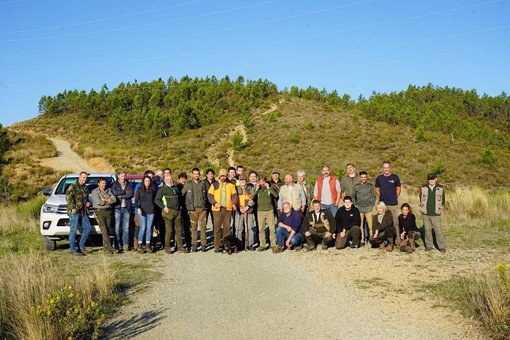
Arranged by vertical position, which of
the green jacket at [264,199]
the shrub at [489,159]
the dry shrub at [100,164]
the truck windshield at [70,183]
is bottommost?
the green jacket at [264,199]

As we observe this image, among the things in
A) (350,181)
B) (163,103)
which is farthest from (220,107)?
(350,181)

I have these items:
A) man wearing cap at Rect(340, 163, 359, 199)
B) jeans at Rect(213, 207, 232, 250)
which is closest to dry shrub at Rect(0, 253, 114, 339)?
jeans at Rect(213, 207, 232, 250)

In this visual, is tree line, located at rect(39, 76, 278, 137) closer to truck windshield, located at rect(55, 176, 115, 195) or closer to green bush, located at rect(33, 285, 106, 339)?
truck windshield, located at rect(55, 176, 115, 195)

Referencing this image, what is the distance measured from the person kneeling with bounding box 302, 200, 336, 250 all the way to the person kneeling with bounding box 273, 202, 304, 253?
0.62ft

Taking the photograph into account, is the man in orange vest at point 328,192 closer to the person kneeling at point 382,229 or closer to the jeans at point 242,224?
the person kneeling at point 382,229

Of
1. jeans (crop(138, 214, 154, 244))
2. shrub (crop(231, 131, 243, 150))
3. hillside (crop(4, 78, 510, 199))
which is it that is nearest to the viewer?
jeans (crop(138, 214, 154, 244))

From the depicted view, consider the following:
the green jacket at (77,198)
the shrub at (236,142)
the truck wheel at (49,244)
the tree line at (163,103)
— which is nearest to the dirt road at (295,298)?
the green jacket at (77,198)

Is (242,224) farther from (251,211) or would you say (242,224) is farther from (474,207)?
(474,207)

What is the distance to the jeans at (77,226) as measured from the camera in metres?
11.0

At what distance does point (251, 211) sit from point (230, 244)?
3.61ft

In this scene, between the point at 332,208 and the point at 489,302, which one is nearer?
the point at 489,302

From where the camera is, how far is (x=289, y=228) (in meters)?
11.2

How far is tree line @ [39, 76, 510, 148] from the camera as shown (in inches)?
2432

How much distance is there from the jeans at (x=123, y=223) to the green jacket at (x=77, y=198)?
2.44 feet
